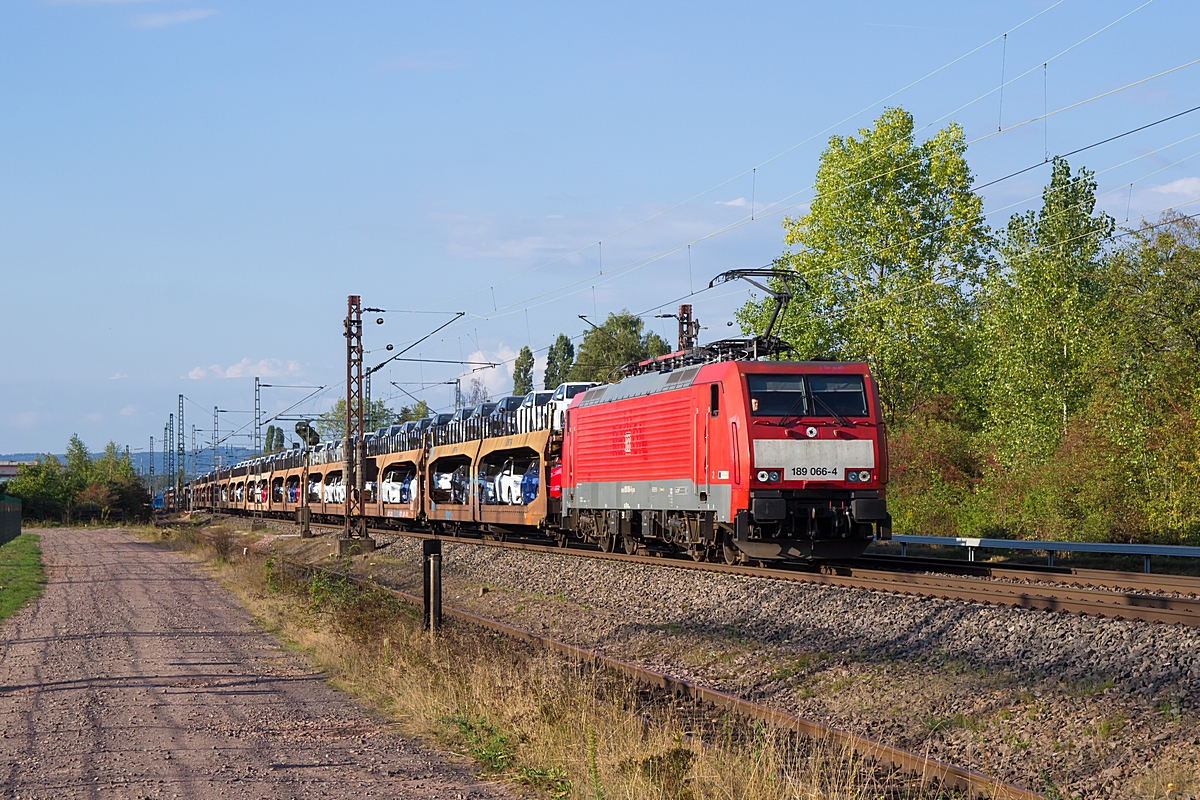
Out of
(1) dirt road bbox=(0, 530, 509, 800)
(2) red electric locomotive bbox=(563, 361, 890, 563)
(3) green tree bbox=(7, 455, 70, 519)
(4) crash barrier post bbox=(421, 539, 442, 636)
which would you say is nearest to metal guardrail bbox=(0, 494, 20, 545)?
(1) dirt road bbox=(0, 530, 509, 800)

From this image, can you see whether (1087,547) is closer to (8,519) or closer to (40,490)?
(8,519)

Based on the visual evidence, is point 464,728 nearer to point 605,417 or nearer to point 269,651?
point 269,651

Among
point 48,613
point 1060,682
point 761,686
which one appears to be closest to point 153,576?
point 48,613

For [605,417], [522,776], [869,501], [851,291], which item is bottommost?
[522,776]

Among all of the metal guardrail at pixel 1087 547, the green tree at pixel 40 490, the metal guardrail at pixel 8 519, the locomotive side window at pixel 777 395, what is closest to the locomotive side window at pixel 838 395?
the locomotive side window at pixel 777 395

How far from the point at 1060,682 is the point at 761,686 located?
2.87m

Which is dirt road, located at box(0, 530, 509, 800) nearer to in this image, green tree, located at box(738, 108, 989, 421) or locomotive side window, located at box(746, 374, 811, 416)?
locomotive side window, located at box(746, 374, 811, 416)

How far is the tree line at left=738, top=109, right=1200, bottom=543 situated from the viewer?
81.6 feet

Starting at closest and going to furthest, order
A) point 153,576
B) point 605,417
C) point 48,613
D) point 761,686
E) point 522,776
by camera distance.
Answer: point 522,776 → point 761,686 → point 48,613 → point 605,417 → point 153,576

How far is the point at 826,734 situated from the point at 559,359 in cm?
10581

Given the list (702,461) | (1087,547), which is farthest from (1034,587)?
(702,461)

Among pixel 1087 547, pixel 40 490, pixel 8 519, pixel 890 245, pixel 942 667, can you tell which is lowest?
pixel 942 667

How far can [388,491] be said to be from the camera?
4309 cm

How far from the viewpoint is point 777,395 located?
1864 centimetres
